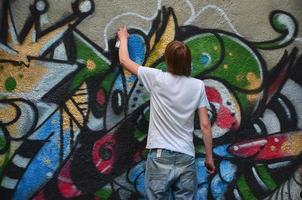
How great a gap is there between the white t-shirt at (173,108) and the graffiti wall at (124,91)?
697mm

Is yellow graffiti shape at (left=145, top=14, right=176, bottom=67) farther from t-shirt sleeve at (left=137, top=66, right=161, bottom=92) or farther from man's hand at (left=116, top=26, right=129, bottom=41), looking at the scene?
t-shirt sleeve at (left=137, top=66, right=161, bottom=92)

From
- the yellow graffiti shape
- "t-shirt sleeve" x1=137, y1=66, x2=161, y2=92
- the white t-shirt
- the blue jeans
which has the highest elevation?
the yellow graffiti shape

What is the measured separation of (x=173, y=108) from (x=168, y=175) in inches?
20.2

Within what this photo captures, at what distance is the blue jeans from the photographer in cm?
393

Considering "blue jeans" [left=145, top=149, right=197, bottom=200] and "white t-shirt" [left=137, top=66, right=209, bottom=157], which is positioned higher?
"white t-shirt" [left=137, top=66, right=209, bottom=157]

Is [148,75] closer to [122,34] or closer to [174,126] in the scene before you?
[174,126]

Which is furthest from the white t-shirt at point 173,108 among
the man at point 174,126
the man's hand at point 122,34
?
the man's hand at point 122,34

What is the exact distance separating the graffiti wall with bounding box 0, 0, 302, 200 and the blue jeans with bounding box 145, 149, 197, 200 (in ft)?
2.40

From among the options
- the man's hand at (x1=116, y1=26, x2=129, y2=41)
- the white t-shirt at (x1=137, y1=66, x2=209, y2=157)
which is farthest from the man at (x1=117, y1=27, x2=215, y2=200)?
the man's hand at (x1=116, y1=26, x2=129, y2=41)

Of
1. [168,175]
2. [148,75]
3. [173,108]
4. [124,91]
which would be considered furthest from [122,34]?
[168,175]

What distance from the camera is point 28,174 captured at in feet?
15.4

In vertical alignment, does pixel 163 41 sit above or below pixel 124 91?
above

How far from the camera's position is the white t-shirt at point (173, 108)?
13.0 feet

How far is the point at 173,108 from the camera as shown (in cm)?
396
